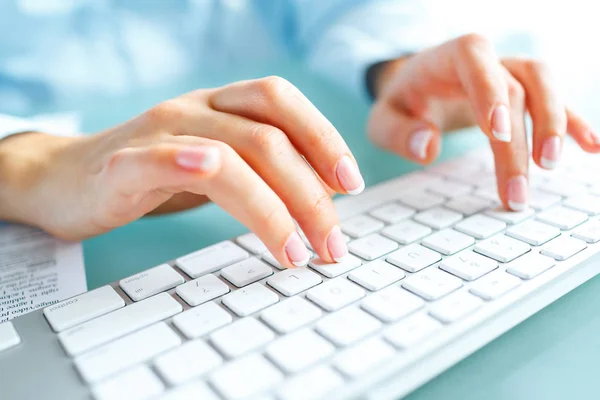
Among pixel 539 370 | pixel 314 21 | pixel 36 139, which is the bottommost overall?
pixel 539 370

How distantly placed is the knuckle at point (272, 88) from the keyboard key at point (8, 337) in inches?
10.0

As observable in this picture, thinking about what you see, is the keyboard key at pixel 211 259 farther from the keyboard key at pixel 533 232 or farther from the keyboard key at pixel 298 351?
the keyboard key at pixel 533 232

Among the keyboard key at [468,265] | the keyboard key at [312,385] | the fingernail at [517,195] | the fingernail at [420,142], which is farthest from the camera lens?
the fingernail at [420,142]

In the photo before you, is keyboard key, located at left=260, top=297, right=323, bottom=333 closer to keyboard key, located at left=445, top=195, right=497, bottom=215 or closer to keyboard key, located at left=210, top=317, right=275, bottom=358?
keyboard key, located at left=210, top=317, right=275, bottom=358

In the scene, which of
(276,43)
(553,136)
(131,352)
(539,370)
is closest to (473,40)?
(553,136)

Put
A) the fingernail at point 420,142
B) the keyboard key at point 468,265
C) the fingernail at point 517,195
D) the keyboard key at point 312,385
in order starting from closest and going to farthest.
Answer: the keyboard key at point 312,385, the keyboard key at point 468,265, the fingernail at point 517,195, the fingernail at point 420,142

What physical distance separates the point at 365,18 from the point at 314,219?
642 millimetres

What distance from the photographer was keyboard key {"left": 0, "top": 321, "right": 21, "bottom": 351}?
314 millimetres

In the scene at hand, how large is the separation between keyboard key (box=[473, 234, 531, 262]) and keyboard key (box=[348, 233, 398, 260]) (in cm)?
7

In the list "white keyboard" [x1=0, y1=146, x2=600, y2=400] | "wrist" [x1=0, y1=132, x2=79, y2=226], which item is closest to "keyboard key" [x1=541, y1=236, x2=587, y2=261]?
"white keyboard" [x1=0, y1=146, x2=600, y2=400]

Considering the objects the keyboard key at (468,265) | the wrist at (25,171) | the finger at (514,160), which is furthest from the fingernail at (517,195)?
the wrist at (25,171)

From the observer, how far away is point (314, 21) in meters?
1.02

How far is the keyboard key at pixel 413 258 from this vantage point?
0.37 m

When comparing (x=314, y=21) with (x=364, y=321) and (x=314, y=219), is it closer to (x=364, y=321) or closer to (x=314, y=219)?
(x=314, y=219)
